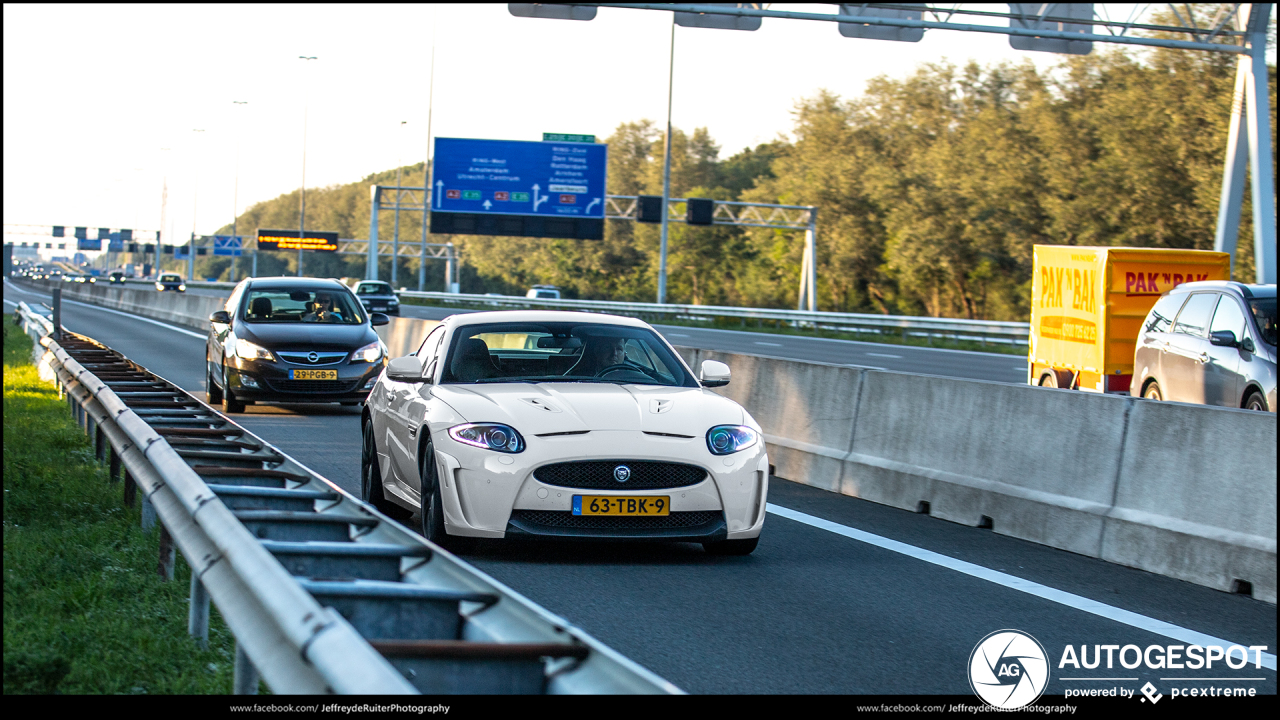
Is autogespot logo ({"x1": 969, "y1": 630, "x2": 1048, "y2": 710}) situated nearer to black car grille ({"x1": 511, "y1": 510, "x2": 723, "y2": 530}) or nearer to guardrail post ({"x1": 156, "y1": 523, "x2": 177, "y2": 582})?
black car grille ({"x1": 511, "y1": 510, "x2": 723, "y2": 530})

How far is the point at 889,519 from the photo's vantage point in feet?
31.4

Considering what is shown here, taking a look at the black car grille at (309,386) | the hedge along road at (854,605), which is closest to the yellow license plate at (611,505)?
the hedge along road at (854,605)

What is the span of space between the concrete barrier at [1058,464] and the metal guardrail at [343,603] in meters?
4.54

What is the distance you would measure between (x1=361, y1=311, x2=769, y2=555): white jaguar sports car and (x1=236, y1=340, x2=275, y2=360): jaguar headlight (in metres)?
8.06

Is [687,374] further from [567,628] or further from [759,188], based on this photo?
[759,188]

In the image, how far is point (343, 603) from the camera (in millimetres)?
3857

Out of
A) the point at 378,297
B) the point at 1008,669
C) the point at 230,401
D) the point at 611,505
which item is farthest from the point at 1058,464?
the point at 378,297

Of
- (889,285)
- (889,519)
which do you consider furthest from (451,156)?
(889,519)

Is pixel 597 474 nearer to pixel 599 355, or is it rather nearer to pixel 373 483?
pixel 599 355

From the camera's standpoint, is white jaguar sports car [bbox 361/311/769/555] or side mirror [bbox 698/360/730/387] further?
side mirror [bbox 698/360/730/387]

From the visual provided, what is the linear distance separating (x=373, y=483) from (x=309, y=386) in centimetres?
723

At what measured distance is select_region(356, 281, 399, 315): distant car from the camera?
2155 inches

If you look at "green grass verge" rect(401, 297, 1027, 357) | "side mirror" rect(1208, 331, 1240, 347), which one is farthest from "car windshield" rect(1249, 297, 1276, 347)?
"green grass verge" rect(401, 297, 1027, 357)

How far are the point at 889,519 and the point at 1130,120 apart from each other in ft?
147
